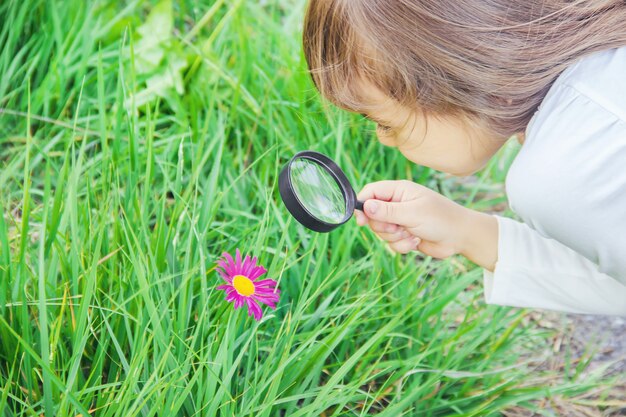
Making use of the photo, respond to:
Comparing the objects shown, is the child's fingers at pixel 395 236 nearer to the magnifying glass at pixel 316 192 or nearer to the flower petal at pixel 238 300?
the magnifying glass at pixel 316 192

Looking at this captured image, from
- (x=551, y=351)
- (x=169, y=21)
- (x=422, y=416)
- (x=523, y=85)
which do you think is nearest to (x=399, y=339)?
(x=422, y=416)

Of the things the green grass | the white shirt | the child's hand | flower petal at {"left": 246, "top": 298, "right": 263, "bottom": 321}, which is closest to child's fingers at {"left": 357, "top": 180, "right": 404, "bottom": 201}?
the child's hand

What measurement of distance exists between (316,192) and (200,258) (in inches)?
9.4

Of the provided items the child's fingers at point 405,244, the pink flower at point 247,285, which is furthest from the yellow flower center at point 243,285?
the child's fingers at point 405,244

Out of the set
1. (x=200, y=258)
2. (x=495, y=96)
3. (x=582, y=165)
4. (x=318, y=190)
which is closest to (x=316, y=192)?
(x=318, y=190)

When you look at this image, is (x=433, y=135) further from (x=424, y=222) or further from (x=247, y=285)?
(x=247, y=285)

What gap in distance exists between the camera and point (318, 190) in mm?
1561

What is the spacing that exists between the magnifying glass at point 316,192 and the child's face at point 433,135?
0.13 m

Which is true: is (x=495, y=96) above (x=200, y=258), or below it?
above

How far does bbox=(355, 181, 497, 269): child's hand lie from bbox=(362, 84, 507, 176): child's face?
0.07 metres

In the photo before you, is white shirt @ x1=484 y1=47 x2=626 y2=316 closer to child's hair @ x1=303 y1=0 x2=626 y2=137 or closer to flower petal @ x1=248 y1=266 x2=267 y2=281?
child's hair @ x1=303 y1=0 x2=626 y2=137

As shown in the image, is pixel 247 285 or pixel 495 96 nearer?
pixel 247 285

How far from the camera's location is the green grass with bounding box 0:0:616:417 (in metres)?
1.39

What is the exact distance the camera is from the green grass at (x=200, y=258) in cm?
139
